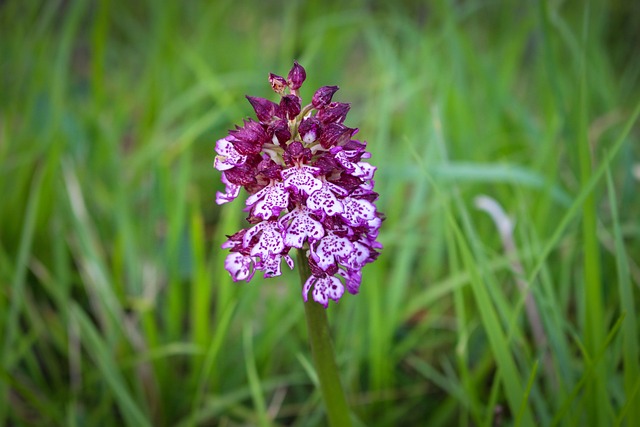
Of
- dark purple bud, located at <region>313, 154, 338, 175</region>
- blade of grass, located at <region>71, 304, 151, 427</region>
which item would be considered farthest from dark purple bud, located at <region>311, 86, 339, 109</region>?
blade of grass, located at <region>71, 304, 151, 427</region>

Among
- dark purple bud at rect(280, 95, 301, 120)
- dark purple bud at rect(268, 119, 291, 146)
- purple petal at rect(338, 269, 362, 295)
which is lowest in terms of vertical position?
purple petal at rect(338, 269, 362, 295)

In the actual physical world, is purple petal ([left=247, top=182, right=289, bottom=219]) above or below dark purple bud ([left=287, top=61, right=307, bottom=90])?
below

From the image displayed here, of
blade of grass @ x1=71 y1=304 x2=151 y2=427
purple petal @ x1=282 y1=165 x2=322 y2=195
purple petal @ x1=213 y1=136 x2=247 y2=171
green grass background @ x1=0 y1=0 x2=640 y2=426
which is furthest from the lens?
blade of grass @ x1=71 y1=304 x2=151 y2=427

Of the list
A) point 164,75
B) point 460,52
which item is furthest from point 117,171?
point 460,52

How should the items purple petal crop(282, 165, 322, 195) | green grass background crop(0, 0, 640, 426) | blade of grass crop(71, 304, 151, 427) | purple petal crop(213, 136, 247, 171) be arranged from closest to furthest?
purple petal crop(282, 165, 322, 195) → purple petal crop(213, 136, 247, 171) → green grass background crop(0, 0, 640, 426) → blade of grass crop(71, 304, 151, 427)

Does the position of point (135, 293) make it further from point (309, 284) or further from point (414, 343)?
point (309, 284)

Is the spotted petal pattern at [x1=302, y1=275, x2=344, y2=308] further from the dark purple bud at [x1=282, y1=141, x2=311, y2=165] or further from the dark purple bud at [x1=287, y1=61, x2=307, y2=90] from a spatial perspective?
the dark purple bud at [x1=287, y1=61, x2=307, y2=90]

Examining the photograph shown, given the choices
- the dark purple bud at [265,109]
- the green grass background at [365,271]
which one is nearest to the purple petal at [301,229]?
the dark purple bud at [265,109]

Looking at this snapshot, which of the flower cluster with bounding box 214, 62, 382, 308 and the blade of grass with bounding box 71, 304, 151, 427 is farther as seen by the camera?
the blade of grass with bounding box 71, 304, 151, 427
